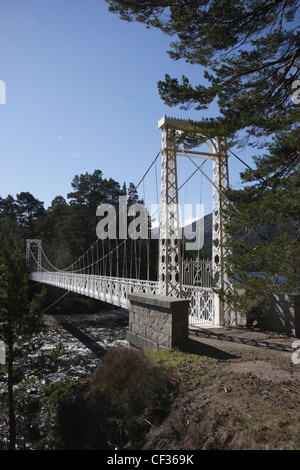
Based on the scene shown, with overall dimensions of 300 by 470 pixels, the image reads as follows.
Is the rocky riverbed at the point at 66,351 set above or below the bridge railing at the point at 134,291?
below

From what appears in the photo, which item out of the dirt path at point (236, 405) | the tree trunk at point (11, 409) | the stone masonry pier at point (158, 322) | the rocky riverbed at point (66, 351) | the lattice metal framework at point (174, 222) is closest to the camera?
the dirt path at point (236, 405)

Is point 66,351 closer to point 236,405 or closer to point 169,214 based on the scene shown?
point 169,214

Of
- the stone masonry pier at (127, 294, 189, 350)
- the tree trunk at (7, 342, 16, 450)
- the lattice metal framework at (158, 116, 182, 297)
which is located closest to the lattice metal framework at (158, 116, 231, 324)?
the lattice metal framework at (158, 116, 182, 297)

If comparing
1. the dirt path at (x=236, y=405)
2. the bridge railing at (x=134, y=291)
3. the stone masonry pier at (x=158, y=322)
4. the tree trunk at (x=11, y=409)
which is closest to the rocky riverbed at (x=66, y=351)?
the tree trunk at (x=11, y=409)

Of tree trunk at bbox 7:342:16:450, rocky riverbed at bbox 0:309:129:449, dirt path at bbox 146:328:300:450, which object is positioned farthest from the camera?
rocky riverbed at bbox 0:309:129:449

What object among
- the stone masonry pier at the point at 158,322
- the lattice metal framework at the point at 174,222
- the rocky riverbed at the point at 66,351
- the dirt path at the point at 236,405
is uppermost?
the lattice metal framework at the point at 174,222

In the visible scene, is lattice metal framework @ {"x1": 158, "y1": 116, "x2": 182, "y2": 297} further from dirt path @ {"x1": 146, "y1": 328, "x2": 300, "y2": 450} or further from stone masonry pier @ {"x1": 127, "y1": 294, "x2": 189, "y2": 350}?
dirt path @ {"x1": 146, "y1": 328, "x2": 300, "y2": 450}

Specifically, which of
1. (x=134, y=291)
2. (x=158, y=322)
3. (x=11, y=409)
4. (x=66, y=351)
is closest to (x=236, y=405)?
(x=158, y=322)

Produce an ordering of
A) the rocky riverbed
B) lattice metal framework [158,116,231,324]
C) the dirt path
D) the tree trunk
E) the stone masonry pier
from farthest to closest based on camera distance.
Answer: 1. lattice metal framework [158,116,231,324]
2. the rocky riverbed
3. the stone masonry pier
4. the tree trunk
5. the dirt path

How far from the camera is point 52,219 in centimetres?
3303

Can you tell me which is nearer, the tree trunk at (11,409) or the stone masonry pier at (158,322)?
the tree trunk at (11,409)

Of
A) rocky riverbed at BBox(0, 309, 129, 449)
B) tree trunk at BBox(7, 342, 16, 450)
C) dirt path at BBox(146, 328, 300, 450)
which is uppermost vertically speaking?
dirt path at BBox(146, 328, 300, 450)

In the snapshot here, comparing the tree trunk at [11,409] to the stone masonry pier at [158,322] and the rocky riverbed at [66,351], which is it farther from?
the stone masonry pier at [158,322]

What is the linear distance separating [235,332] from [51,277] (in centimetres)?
1435
